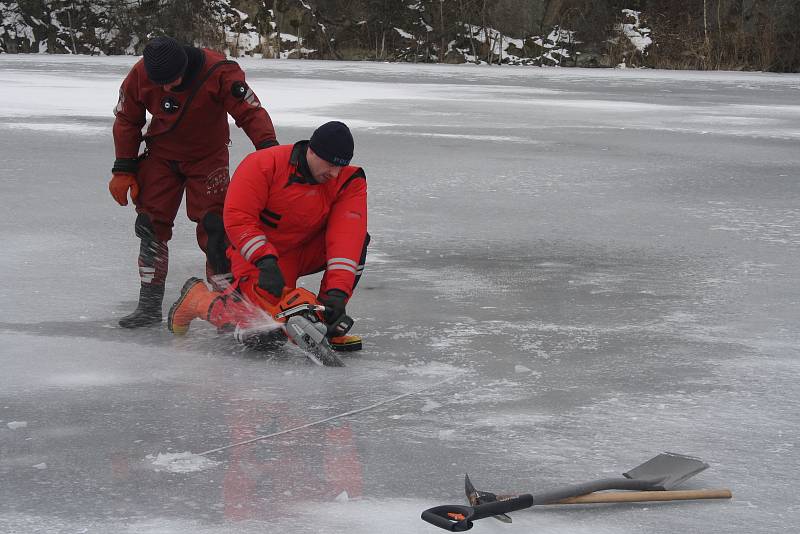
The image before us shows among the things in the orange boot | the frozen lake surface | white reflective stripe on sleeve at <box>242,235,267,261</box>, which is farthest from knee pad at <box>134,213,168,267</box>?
white reflective stripe on sleeve at <box>242,235,267,261</box>

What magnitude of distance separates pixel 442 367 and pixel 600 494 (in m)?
1.24

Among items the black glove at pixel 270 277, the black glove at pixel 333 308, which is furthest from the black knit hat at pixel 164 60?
the black glove at pixel 333 308

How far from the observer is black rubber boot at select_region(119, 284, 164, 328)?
14.7 ft

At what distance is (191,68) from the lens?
181 inches

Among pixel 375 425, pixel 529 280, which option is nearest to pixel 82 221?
pixel 529 280

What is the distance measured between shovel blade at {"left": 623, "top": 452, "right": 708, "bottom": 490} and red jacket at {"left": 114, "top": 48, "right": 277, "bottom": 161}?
233cm

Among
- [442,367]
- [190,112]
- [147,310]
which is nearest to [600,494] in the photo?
[442,367]

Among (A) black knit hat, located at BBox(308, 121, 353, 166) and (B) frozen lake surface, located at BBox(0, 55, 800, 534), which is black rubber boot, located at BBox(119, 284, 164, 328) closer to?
(B) frozen lake surface, located at BBox(0, 55, 800, 534)

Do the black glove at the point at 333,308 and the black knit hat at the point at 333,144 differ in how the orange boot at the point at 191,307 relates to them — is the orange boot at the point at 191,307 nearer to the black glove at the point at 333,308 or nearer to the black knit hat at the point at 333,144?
the black glove at the point at 333,308

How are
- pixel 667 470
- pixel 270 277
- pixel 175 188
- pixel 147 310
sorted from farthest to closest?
pixel 175 188 < pixel 147 310 < pixel 270 277 < pixel 667 470

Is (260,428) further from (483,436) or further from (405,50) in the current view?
(405,50)

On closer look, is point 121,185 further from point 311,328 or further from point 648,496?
point 648,496

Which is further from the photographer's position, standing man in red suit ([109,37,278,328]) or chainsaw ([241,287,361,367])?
standing man in red suit ([109,37,278,328])

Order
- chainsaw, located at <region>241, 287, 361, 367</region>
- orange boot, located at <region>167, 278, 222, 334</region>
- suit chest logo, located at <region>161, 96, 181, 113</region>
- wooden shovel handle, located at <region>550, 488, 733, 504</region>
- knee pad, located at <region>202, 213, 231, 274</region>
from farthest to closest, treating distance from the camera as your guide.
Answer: knee pad, located at <region>202, 213, 231, 274</region>
suit chest logo, located at <region>161, 96, 181, 113</region>
orange boot, located at <region>167, 278, 222, 334</region>
chainsaw, located at <region>241, 287, 361, 367</region>
wooden shovel handle, located at <region>550, 488, 733, 504</region>
